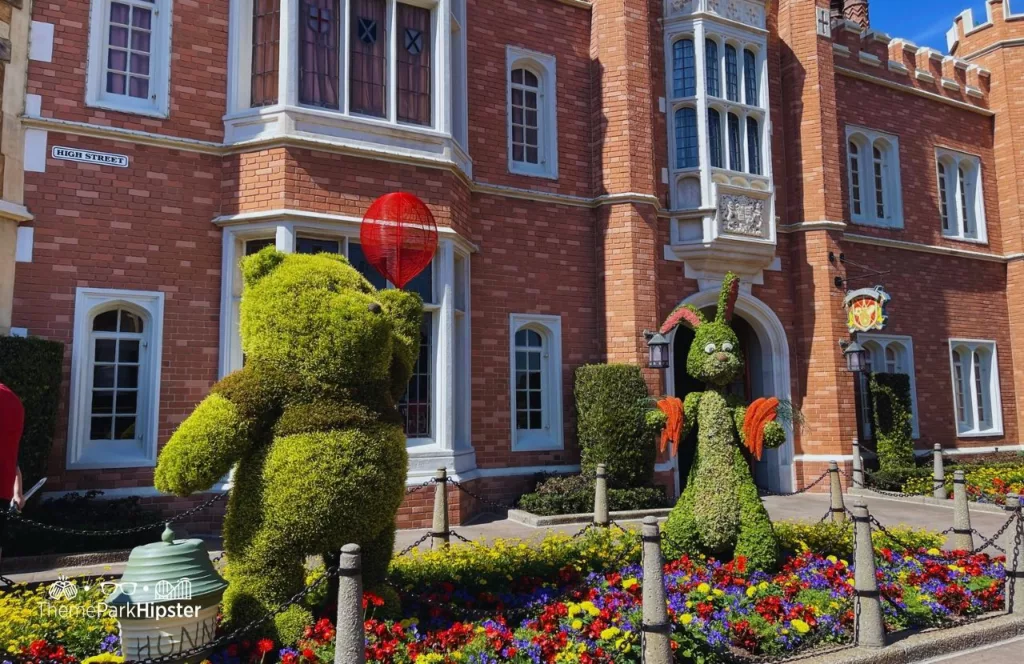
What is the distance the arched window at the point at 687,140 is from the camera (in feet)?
42.1

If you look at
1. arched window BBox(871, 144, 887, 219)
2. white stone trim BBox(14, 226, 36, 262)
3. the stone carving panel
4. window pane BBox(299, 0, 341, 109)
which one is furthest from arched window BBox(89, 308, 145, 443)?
arched window BBox(871, 144, 887, 219)

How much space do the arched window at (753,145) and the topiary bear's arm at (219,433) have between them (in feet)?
37.4

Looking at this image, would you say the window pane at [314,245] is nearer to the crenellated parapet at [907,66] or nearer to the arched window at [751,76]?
the arched window at [751,76]

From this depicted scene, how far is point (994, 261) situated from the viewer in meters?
17.0

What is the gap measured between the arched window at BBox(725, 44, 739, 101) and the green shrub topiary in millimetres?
7683

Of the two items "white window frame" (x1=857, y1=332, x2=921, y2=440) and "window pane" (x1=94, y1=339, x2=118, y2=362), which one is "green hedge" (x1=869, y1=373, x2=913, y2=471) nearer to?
"white window frame" (x1=857, y1=332, x2=921, y2=440)

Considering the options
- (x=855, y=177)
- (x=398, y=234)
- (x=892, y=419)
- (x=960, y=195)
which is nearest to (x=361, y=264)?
(x=398, y=234)

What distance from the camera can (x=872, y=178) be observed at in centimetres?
1559

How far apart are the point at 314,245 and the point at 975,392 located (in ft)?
51.5

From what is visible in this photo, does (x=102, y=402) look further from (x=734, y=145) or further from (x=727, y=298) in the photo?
(x=734, y=145)

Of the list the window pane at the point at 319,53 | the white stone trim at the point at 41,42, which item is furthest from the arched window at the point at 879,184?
the white stone trim at the point at 41,42

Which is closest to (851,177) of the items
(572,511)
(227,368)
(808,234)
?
(808,234)

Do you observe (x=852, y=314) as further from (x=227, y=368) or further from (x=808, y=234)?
(x=227, y=368)

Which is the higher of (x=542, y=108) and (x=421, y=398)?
(x=542, y=108)
